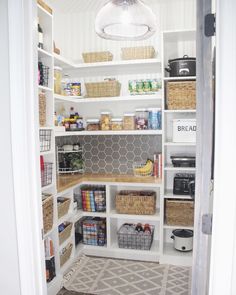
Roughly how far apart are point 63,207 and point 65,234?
279 millimetres

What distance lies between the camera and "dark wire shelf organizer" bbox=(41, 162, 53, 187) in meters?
2.32

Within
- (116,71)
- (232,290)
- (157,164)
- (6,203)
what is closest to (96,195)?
(157,164)

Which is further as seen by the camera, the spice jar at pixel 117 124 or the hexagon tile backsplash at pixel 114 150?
the hexagon tile backsplash at pixel 114 150

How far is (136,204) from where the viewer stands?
311 centimetres

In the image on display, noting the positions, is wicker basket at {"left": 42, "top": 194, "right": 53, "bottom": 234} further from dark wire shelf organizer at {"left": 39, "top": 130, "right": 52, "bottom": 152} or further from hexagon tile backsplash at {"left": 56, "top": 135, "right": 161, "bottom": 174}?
hexagon tile backsplash at {"left": 56, "top": 135, "right": 161, "bottom": 174}

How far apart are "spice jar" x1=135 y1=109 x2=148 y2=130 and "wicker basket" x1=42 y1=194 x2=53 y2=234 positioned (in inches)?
50.8

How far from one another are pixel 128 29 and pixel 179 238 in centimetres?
219

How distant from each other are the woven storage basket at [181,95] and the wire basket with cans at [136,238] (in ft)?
4.65

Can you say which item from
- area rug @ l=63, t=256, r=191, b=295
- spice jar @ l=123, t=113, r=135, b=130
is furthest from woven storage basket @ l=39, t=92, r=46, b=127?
area rug @ l=63, t=256, r=191, b=295

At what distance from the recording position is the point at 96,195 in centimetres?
322

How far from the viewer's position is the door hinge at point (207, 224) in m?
1.08

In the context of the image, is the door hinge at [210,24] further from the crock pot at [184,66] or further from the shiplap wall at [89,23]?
the shiplap wall at [89,23]

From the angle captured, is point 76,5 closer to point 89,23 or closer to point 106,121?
point 89,23

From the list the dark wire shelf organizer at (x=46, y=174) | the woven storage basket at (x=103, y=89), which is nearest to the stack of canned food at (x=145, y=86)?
the woven storage basket at (x=103, y=89)
